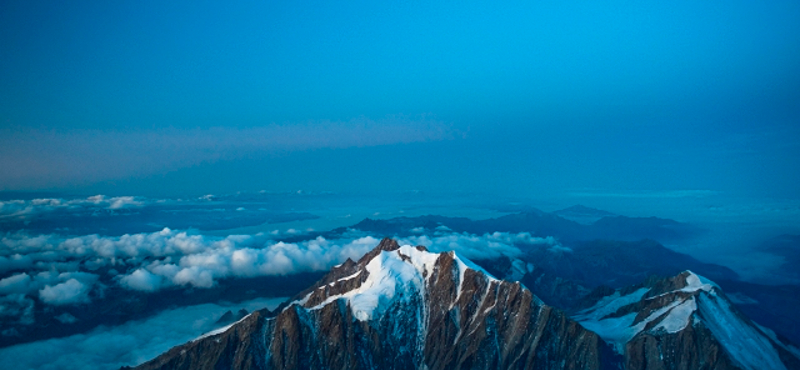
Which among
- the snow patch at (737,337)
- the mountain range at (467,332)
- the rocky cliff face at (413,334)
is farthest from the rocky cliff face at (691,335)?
the rocky cliff face at (413,334)

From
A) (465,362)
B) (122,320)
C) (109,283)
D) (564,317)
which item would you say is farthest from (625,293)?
(109,283)

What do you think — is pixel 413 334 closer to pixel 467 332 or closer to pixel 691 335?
pixel 467 332

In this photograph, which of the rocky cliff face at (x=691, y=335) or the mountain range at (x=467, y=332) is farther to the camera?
the mountain range at (x=467, y=332)

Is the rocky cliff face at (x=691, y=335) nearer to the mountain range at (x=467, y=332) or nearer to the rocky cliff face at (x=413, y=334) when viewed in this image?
the mountain range at (x=467, y=332)

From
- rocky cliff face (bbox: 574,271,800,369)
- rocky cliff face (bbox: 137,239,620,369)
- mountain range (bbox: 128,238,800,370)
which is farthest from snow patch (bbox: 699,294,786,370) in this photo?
rocky cliff face (bbox: 137,239,620,369)

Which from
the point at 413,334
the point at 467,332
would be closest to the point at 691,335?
the point at 467,332

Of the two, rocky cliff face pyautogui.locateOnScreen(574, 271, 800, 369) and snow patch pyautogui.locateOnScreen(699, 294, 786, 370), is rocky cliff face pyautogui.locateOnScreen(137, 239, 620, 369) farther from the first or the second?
snow patch pyautogui.locateOnScreen(699, 294, 786, 370)

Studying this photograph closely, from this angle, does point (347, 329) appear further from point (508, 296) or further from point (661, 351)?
point (661, 351)
